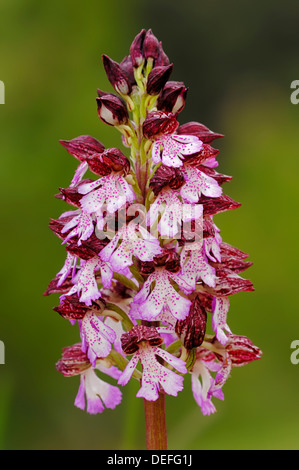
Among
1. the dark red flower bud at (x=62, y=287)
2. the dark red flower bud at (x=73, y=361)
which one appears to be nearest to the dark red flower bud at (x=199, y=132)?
the dark red flower bud at (x=62, y=287)

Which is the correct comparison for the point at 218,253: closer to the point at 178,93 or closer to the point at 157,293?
the point at 157,293

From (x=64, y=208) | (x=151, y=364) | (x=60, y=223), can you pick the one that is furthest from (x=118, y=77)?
(x=64, y=208)

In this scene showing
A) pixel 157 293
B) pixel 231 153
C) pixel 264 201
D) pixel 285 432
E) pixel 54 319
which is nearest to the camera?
pixel 157 293

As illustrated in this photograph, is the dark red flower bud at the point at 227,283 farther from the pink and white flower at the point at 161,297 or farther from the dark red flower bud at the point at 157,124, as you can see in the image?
the dark red flower bud at the point at 157,124

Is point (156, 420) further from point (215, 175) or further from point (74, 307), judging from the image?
point (215, 175)

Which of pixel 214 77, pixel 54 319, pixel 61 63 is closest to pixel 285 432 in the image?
pixel 54 319

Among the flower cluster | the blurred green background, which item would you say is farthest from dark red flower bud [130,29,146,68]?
the blurred green background
